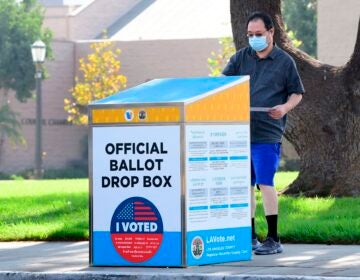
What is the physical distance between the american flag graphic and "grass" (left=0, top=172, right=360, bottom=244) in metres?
2.44

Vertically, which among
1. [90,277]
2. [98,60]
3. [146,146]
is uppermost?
[98,60]

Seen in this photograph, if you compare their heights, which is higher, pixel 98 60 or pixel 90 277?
pixel 98 60

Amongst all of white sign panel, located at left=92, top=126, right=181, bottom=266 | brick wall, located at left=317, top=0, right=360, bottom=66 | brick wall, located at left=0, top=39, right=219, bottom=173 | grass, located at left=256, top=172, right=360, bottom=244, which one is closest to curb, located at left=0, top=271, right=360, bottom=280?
white sign panel, located at left=92, top=126, right=181, bottom=266

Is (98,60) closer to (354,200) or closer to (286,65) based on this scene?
(354,200)

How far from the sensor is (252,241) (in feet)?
33.9

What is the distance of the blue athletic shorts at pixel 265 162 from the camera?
32.1 feet

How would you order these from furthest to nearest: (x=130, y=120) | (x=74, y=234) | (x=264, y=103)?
(x=74, y=234) < (x=264, y=103) < (x=130, y=120)

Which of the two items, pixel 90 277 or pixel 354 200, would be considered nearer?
pixel 90 277

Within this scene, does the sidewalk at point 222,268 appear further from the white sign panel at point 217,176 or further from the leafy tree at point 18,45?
the leafy tree at point 18,45

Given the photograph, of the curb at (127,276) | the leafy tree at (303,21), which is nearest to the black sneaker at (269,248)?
the curb at (127,276)

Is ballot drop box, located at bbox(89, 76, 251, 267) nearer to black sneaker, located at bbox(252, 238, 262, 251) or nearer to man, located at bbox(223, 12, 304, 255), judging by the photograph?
man, located at bbox(223, 12, 304, 255)

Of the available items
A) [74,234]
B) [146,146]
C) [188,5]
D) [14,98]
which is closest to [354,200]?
[74,234]

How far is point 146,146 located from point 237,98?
0.89 m

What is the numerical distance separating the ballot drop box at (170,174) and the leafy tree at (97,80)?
39.2 metres
